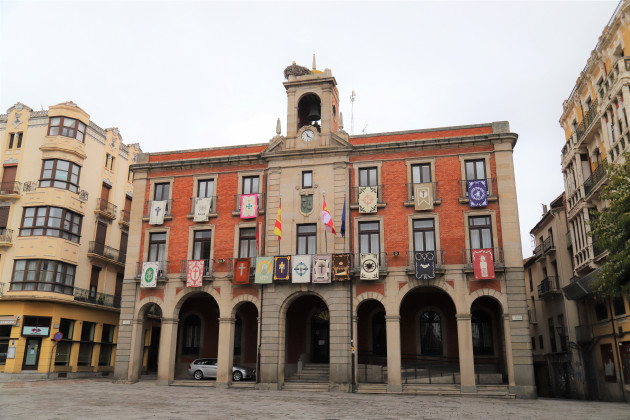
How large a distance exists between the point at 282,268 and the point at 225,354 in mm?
5812

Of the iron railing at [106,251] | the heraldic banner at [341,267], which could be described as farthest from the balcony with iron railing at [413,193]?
the iron railing at [106,251]

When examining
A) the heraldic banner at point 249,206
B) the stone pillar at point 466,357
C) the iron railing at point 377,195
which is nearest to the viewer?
the stone pillar at point 466,357

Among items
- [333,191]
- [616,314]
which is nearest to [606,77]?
[616,314]

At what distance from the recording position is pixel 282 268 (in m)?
29.4

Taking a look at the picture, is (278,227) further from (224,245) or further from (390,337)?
(390,337)

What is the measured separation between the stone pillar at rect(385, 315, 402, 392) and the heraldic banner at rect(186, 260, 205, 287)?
1094 centimetres

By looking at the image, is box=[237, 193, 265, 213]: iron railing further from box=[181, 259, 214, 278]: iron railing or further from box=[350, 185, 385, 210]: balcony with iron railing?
box=[350, 185, 385, 210]: balcony with iron railing

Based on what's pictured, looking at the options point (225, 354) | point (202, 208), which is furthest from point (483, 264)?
point (202, 208)

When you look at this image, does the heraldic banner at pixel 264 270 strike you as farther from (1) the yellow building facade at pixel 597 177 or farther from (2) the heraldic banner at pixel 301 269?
(1) the yellow building facade at pixel 597 177

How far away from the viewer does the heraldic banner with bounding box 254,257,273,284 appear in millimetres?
29359

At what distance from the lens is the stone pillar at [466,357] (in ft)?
85.9

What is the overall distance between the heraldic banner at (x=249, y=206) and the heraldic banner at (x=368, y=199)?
6235mm

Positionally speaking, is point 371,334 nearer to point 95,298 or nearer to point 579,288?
point 579,288

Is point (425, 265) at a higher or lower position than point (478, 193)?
lower
